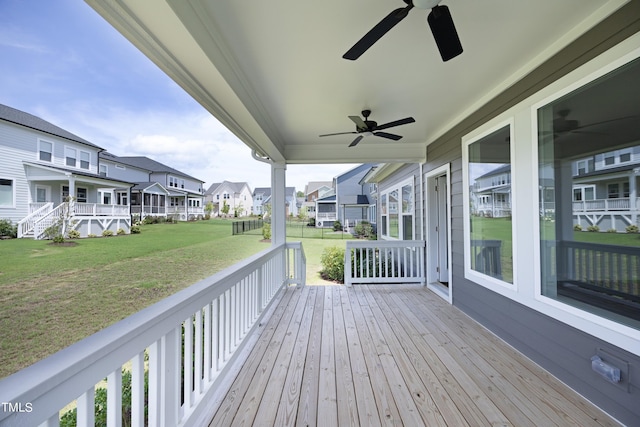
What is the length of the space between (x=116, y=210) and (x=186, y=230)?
1.42 ft

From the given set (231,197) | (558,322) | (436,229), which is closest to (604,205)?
(558,322)

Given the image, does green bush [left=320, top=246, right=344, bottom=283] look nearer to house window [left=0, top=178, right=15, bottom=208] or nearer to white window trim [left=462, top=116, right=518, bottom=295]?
white window trim [left=462, top=116, right=518, bottom=295]

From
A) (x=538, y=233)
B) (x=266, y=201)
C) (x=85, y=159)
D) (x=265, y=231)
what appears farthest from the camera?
(x=266, y=201)

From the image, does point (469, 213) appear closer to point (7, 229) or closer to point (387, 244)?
point (387, 244)

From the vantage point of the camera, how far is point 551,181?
2.27 metres

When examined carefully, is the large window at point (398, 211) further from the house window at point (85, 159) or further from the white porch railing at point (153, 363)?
the house window at point (85, 159)

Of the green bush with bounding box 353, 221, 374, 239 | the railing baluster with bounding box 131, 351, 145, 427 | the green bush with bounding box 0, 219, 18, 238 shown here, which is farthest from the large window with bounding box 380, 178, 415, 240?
the green bush with bounding box 0, 219, 18, 238

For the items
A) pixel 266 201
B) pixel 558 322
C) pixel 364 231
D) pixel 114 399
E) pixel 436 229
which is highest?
pixel 266 201

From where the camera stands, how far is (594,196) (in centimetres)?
194

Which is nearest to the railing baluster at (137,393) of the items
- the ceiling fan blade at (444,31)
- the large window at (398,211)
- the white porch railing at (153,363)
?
the white porch railing at (153,363)

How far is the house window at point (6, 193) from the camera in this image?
74cm

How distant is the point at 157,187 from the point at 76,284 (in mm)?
655

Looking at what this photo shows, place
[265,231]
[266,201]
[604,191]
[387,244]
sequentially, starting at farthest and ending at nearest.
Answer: [387,244], [266,201], [265,231], [604,191]

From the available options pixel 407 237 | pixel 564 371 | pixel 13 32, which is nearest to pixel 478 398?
pixel 564 371
